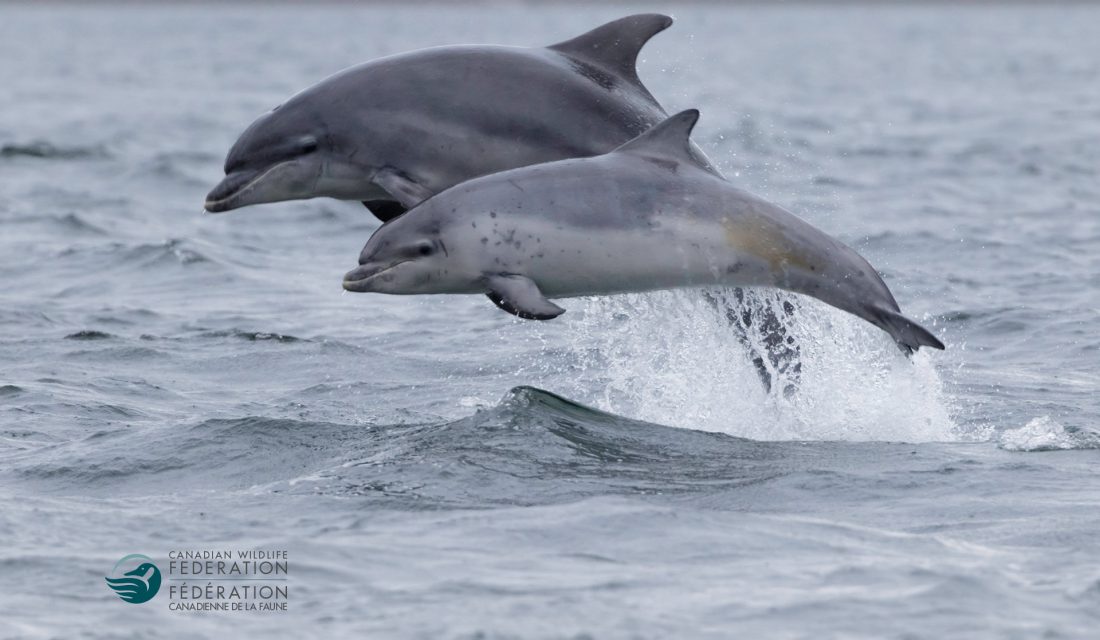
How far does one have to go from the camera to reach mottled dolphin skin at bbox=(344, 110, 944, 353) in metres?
9.79

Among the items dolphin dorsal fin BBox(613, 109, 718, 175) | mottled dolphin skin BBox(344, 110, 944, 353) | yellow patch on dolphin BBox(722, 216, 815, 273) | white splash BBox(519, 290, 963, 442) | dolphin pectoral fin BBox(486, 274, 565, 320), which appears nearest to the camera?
dolphin pectoral fin BBox(486, 274, 565, 320)

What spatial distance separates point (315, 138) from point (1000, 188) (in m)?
16.7

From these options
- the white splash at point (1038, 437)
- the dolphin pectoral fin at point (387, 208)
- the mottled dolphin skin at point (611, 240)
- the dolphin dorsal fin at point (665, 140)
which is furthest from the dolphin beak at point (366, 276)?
the white splash at point (1038, 437)

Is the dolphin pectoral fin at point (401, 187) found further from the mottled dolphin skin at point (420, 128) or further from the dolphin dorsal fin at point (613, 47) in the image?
the dolphin dorsal fin at point (613, 47)

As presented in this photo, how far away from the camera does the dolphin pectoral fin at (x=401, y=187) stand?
10248mm

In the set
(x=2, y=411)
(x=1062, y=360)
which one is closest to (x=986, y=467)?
(x=1062, y=360)

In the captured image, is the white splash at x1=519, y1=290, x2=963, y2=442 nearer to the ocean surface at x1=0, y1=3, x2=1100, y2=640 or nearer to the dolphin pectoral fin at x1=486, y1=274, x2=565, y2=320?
the ocean surface at x1=0, y1=3, x2=1100, y2=640

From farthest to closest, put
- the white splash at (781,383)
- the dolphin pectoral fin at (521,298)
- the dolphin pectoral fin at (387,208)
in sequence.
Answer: the white splash at (781,383) → the dolphin pectoral fin at (387,208) → the dolphin pectoral fin at (521,298)

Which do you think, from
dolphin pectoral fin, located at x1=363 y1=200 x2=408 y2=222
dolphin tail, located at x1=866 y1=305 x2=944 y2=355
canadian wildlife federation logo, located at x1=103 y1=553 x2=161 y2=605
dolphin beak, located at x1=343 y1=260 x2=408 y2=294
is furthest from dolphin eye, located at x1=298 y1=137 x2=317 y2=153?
dolphin tail, located at x1=866 y1=305 x2=944 y2=355

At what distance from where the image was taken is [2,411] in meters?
12.0

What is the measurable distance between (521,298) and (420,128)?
143 cm

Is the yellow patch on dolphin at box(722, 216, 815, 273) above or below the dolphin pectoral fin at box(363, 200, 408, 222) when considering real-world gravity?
above

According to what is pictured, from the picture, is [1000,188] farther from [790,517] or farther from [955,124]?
[790,517]

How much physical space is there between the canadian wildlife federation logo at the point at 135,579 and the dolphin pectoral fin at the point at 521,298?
7.57 ft
